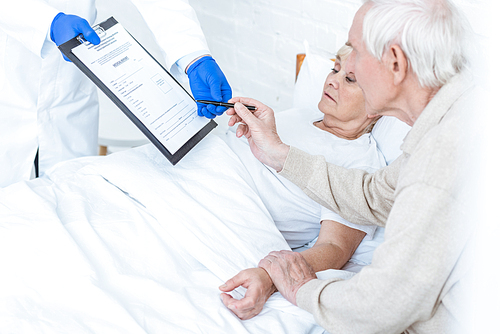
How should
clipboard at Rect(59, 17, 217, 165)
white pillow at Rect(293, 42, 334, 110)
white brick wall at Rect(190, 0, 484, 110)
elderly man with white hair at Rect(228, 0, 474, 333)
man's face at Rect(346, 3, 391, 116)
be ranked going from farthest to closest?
white brick wall at Rect(190, 0, 484, 110) → white pillow at Rect(293, 42, 334, 110) → clipboard at Rect(59, 17, 217, 165) → man's face at Rect(346, 3, 391, 116) → elderly man with white hair at Rect(228, 0, 474, 333)

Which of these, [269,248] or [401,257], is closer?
[401,257]

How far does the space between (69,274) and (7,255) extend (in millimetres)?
167

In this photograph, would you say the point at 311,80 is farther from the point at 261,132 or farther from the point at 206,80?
the point at 261,132

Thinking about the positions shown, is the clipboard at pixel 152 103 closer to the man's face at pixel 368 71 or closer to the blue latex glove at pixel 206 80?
the blue latex glove at pixel 206 80

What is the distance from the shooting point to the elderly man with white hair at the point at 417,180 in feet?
2.50

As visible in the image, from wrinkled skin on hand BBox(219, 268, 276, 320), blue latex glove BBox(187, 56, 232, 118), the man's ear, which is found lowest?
wrinkled skin on hand BBox(219, 268, 276, 320)

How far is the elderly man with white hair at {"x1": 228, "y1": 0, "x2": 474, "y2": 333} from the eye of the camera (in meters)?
0.76

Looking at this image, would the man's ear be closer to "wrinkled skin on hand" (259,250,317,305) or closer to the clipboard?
"wrinkled skin on hand" (259,250,317,305)

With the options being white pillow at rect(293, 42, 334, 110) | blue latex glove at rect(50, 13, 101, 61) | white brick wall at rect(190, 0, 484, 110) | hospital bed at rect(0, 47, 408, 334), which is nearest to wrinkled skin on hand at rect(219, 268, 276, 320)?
hospital bed at rect(0, 47, 408, 334)

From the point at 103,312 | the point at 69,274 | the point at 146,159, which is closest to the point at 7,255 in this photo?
the point at 69,274

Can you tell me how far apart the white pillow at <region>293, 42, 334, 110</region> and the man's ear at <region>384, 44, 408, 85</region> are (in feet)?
3.07

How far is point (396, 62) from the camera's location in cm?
86

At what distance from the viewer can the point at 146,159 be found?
1441 millimetres

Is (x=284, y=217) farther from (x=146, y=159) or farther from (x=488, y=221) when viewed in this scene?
(x=488, y=221)
